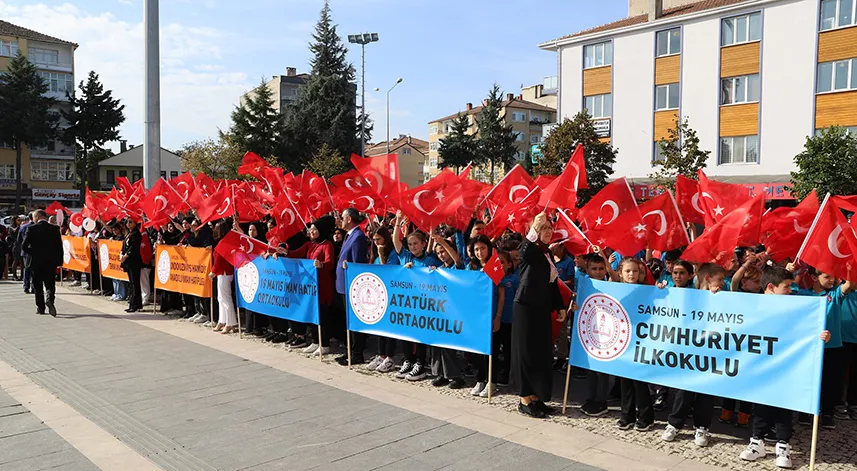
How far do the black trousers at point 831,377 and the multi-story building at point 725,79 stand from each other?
25.7 metres

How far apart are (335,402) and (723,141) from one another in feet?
106

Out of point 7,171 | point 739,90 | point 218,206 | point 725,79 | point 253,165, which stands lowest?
point 218,206

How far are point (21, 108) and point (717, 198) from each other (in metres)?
70.5

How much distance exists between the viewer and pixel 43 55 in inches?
2950

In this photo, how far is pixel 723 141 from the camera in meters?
34.2

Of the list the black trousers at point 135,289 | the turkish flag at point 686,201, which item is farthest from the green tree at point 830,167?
the black trousers at point 135,289

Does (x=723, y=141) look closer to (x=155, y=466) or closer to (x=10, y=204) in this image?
(x=155, y=466)

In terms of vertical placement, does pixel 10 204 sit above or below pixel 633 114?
below

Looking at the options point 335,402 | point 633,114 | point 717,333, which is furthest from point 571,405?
point 633,114

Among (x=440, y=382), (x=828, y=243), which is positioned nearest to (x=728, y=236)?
(x=828, y=243)

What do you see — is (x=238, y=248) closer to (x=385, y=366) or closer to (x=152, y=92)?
(x=385, y=366)

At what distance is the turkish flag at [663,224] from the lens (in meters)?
6.99

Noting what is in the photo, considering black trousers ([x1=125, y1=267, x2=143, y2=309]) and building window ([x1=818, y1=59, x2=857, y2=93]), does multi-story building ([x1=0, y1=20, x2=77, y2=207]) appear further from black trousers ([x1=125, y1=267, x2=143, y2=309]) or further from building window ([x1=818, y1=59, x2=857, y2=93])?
building window ([x1=818, y1=59, x2=857, y2=93])

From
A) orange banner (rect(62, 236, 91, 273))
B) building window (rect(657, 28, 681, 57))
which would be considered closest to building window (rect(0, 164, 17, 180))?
orange banner (rect(62, 236, 91, 273))
